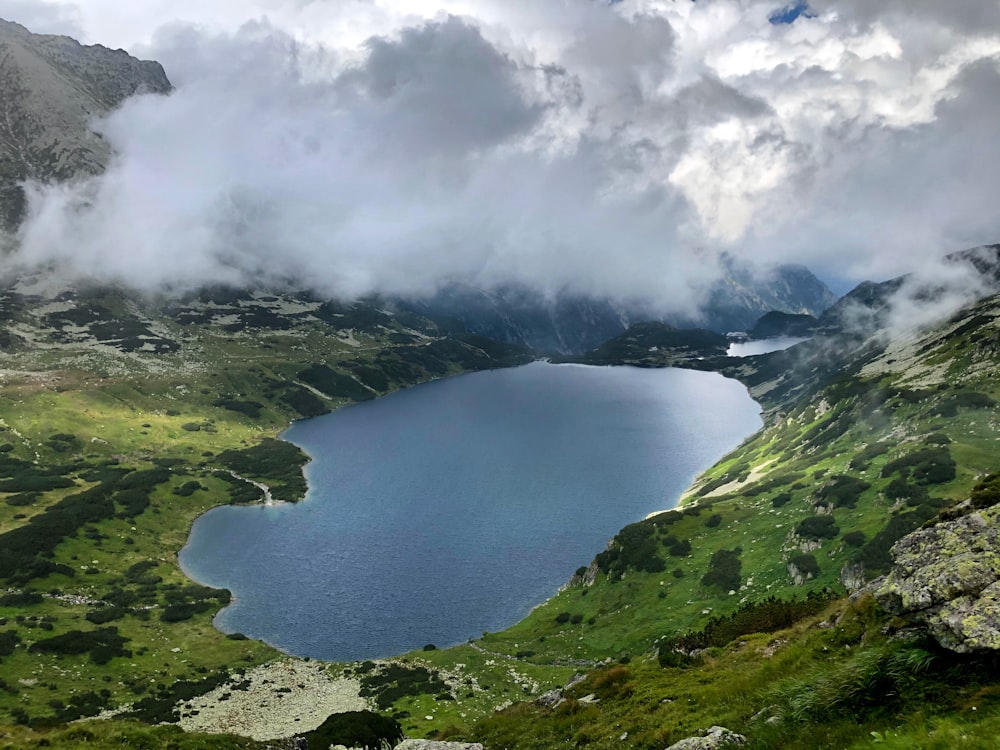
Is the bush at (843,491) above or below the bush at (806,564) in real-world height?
above

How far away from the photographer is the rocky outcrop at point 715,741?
63.2 ft

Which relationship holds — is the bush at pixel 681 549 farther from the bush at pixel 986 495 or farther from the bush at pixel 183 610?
the bush at pixel 183 610

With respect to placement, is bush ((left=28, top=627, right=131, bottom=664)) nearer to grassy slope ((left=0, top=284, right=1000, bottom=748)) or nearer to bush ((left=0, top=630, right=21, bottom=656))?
grassy slope ((left=0, top=284, right=1000, bottom=748))

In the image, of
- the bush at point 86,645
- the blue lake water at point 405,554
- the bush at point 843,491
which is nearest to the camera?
the bush at point 843,491

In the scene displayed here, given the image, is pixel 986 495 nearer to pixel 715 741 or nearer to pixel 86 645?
pixel 715 741

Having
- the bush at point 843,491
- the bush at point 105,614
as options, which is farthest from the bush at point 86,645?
the bush at point 843,491

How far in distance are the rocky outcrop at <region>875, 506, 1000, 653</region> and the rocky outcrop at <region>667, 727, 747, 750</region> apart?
649 centimetres

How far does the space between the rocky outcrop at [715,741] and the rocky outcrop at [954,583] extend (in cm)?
649

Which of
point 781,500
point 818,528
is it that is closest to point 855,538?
point 818,528

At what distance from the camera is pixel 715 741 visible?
19.9 metres

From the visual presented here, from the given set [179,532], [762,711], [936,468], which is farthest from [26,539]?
[936,468]

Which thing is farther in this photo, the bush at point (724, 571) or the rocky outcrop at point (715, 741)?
the bush at point (724, 571)

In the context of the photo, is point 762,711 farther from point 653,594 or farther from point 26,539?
point 26,539

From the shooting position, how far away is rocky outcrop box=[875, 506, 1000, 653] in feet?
49.2
